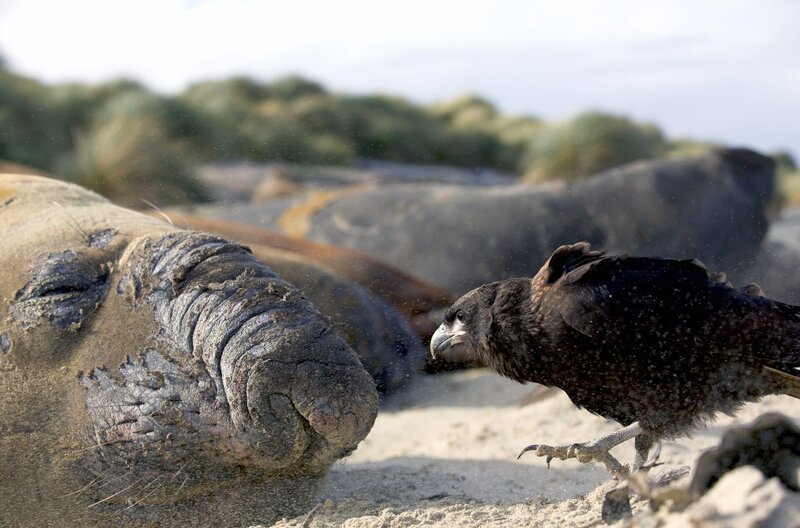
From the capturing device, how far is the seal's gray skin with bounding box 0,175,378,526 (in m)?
3.56

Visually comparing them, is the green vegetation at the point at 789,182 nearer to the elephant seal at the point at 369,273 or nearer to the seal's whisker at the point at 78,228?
the elephant seal at the point at 369,273

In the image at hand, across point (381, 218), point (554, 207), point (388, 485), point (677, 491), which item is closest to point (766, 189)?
point (554, 207)

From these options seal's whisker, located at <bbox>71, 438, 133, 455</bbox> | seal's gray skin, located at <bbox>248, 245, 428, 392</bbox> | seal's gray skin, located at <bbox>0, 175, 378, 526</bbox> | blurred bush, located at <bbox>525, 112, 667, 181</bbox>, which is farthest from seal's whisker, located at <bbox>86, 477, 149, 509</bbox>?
blurred bush, located at <bbox>525, 112, 667, 181</bbox>

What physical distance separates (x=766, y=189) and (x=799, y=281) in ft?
6.46

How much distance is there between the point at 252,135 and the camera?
2936 centimetres

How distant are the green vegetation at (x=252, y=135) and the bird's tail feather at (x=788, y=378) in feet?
37.4

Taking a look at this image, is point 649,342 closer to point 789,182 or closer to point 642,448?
point 642,448

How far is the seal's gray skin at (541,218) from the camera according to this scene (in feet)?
27.1

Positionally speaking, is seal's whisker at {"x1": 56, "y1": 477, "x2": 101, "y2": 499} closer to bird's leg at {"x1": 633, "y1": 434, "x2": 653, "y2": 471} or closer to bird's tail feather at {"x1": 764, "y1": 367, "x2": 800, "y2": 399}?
bird's leg at {"x1": 633, "y1": 434, "x2": 653, "y2": 471}

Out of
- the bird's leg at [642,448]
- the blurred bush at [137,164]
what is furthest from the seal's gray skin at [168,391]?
the blurred bush at [137,164]

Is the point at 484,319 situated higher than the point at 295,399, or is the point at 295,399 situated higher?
the point at 484,319

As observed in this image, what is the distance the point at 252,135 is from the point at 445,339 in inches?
1021

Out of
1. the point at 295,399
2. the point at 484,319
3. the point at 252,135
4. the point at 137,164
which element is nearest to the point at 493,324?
the point at 484,319

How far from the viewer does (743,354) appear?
11.5ft
